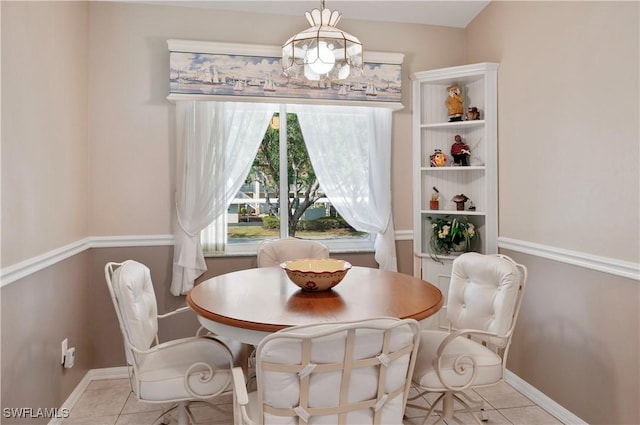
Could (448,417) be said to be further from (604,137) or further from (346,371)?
(604,137)

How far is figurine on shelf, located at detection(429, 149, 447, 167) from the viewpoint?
329 centimetres

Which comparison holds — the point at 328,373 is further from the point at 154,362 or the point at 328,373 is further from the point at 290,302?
the point at 154,362

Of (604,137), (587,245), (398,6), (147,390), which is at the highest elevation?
(398,6)

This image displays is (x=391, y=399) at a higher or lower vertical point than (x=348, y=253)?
lower

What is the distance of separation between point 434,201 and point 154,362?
7.64 ft

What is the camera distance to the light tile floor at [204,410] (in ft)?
7.93

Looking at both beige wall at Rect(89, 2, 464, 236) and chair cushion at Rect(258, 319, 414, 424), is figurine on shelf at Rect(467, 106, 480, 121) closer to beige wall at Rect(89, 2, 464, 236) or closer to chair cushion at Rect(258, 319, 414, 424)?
beige wall at Rect(89, 2, 464, 236)

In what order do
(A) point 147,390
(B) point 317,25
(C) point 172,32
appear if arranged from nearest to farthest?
(A) point 147,390
(B) point 317,25
(C) point 172,32

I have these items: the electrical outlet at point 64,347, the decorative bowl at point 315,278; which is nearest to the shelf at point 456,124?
the decorative bowl at point 315,278

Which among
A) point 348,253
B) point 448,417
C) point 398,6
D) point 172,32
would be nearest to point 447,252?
point 348,253

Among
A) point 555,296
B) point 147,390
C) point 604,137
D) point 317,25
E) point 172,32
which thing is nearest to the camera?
point 147,390

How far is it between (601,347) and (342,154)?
2.05 meters

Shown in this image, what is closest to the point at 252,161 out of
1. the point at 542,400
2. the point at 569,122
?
the point at 569,122

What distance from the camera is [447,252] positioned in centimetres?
322
